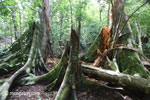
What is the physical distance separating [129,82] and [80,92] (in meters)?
1.34

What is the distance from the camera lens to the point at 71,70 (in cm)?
262

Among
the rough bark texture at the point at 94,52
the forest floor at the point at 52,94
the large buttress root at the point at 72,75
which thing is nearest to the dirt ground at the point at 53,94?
the forest floor at the point at 52,94

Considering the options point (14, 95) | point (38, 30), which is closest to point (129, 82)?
point (14, 95)

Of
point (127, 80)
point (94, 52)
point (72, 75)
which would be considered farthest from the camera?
point (94, 52)

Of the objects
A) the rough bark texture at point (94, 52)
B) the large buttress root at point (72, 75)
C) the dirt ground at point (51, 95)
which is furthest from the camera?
the rough bark texture at point (94, 52)

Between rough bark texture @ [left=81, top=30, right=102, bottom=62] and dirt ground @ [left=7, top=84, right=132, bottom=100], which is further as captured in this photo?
rough bark texture @ [left=81, top=30, right=102, bottom=62]

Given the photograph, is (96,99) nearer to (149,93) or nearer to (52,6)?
(149,93)

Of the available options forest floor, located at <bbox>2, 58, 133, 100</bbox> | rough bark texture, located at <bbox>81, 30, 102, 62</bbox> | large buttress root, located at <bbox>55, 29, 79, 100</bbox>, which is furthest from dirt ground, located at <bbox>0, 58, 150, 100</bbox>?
rough bark texture, located at <bbox>81, 30, 102, 62</bbox>

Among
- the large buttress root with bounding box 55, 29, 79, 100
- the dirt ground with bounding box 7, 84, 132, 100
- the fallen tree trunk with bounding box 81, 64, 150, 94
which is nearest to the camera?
the fallen tree trunk with bounding box 81, 64, 150, 94

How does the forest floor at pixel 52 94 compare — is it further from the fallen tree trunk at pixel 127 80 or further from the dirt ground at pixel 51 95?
the fallen tree trunk at pixel 127 80

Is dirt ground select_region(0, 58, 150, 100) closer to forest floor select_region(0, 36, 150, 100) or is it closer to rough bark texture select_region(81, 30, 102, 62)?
forest floor select_region(0, 36, 150, 100)

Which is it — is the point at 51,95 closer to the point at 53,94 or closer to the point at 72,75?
the point at 53,94

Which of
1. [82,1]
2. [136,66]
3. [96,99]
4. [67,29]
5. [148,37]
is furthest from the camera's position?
[67,29]

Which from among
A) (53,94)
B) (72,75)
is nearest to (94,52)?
(72,75)
